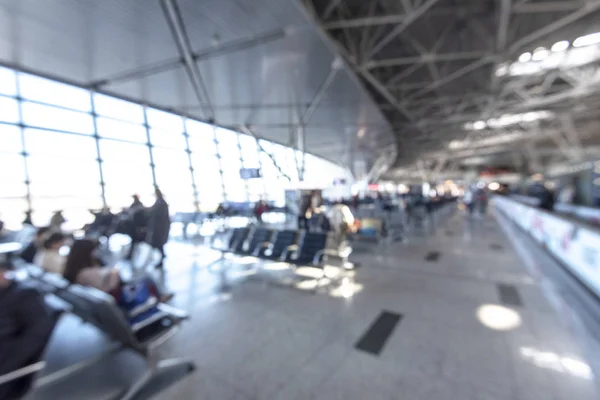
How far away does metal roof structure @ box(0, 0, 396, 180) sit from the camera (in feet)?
19.6

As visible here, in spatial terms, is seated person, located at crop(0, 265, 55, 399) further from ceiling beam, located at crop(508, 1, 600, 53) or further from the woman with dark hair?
ceiling beam, located at crop(508, 1, 600, 53)

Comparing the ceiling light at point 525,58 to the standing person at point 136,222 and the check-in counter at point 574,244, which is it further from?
the standing person at point 136,222

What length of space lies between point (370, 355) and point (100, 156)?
1209 cm

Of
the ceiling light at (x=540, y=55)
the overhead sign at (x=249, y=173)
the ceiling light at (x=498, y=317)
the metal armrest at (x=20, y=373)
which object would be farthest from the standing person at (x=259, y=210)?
the ceiling light at (x=540, y=55)

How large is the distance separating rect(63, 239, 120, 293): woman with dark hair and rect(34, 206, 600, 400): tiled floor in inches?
30.9

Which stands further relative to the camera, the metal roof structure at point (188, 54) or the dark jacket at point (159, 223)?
the metal roof structure at point (188, 54)

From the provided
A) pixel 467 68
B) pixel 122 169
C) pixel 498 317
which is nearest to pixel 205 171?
pixel 122 169

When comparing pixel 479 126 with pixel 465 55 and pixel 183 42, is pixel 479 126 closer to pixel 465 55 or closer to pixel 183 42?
pixel 465 55

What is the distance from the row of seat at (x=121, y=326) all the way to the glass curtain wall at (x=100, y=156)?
13.5ft

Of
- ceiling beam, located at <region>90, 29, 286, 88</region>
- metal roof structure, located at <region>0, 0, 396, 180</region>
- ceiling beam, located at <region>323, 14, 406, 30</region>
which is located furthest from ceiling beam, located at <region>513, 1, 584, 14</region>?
ceiling beam, located at <region>90, 29, 286, 88</region>

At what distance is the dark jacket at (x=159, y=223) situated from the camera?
495 cm

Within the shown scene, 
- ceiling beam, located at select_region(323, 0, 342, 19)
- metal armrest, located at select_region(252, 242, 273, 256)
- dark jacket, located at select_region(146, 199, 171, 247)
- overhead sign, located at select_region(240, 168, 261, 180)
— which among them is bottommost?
metal armrest, located at select_region(252, 242, 273, 256)

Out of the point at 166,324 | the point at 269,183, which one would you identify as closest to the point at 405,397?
the point at 166,324

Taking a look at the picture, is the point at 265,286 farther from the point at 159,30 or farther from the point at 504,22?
the point at 504,22
